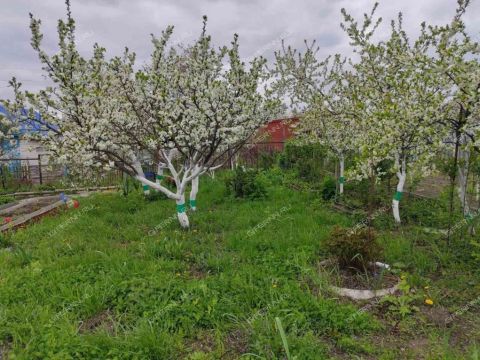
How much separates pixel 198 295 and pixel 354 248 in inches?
79.1

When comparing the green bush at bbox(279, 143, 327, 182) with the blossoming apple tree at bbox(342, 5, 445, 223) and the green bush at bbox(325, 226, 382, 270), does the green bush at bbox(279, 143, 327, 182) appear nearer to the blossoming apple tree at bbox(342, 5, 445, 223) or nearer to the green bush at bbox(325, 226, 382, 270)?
the blossoming apple tree at bbox(342, 5, 445, 223)

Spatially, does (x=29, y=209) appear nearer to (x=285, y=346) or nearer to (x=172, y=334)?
(x=172, y=334)

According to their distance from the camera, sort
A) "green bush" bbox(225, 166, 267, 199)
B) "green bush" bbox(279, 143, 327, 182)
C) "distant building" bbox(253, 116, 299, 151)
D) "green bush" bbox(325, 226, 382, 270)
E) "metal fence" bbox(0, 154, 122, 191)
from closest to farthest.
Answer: "green bush" bbox(325, 226, 382, 270), "green bush" bbox(225, 166, 267, 199), "green bush" bbox(279, 143, 327, 182), "metal fence" bbox(0, 154, 122, 191), "distant building" bbox(253, 116, 299, 151)

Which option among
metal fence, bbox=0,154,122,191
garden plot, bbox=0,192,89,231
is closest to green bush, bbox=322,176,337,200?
garden plot, bbox=0,192,89,231

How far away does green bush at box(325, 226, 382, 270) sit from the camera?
4043 mm

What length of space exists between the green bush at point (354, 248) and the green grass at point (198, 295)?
15.3 inches

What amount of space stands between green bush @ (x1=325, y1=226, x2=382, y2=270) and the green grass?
389mm

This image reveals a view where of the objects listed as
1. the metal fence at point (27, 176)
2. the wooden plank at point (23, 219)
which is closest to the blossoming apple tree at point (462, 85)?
the wooden plank at point (23, 219)

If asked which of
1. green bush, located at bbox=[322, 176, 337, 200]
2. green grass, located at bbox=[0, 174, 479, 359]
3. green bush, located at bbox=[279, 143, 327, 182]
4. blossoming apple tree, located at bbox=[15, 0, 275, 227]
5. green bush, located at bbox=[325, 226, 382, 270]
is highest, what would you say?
blossoming apple tree, located at bbox=[15, 0, 275, 227]

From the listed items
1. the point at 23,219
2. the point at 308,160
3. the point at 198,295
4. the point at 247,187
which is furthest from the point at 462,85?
the point at 23,219

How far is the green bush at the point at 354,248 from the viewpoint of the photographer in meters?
4.04

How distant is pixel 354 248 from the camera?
404 centimetres

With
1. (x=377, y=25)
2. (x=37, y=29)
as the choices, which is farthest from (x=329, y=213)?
(x=37, y=29)

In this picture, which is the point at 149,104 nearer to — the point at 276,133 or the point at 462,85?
the point at 462,85
